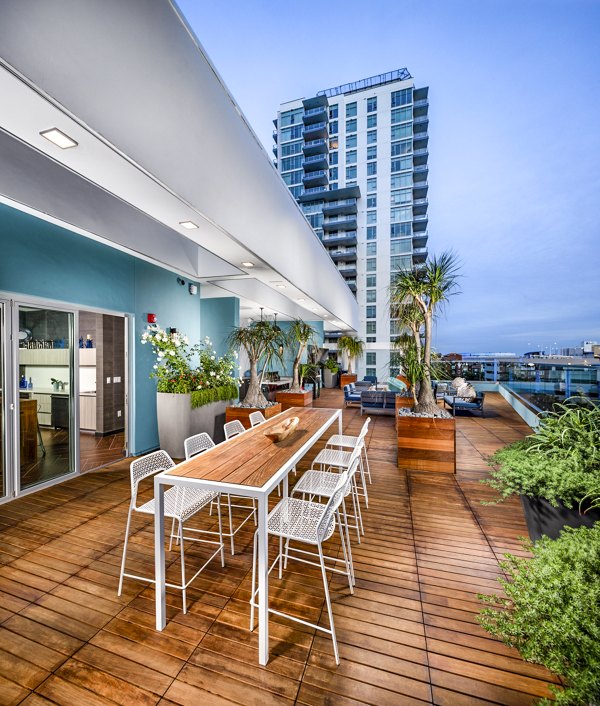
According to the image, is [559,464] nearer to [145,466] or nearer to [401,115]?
[145,466]

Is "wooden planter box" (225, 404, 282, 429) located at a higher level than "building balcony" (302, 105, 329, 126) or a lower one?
lower

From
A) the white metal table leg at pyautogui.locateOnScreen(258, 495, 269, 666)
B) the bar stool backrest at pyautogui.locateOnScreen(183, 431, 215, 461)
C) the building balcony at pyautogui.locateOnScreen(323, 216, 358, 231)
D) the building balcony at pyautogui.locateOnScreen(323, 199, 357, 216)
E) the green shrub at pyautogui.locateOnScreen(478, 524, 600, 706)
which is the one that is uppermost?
the building balcony at pyautogui.locateOnScreen(323, 199, 357, 216)

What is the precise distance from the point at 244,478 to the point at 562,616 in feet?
4.67

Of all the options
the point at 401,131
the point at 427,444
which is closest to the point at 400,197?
the point at 401,131

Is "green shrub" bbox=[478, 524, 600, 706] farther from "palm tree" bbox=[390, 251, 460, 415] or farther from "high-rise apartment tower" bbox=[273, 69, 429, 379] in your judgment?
"high-rise apartment tower" bbox=[273, 69, 429, 379]

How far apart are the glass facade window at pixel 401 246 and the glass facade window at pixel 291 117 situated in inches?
579

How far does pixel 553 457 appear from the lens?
2.23 metres

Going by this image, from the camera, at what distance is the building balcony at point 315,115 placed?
2736 cm

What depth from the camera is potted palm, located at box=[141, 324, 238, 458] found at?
481cm

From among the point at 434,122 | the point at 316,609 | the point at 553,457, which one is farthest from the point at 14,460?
the point at 434,122

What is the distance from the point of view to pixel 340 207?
1052 inches

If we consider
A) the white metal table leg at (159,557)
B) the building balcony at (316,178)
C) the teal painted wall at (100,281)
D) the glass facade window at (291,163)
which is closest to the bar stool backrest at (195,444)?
the white metal table leg at (159,557)

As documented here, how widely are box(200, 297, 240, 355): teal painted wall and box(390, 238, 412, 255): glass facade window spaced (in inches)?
863

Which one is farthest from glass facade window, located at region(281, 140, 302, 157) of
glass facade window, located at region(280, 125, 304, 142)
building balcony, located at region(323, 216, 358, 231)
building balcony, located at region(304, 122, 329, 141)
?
building balcony, located at region(323, 216, 358, 231)
